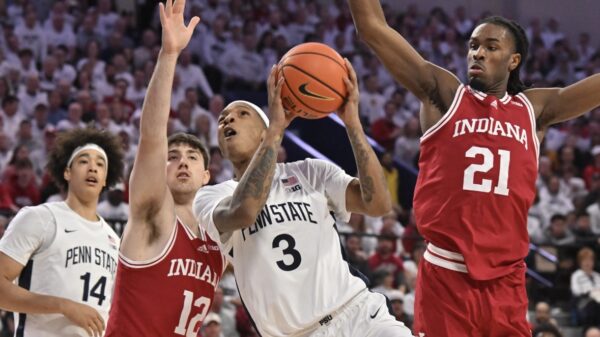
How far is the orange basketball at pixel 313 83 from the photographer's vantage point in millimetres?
4730

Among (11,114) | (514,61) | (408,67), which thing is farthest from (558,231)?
(408,67)

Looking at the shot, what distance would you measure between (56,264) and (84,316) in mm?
451

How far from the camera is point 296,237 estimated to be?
471cm

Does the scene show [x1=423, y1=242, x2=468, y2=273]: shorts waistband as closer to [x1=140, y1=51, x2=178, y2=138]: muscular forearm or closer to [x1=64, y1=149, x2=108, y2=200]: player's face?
[x1=140, y1=51, x2=178, y2=138]: muscular forearm

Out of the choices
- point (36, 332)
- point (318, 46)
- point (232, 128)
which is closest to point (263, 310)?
point (232, 128)

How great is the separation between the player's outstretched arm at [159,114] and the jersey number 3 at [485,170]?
54.6 inches

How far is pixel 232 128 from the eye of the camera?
16.5ft

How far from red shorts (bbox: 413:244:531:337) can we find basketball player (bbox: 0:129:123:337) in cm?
187

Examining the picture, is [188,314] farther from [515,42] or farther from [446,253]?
[515,42]

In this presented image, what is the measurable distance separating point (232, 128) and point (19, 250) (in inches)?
59.8

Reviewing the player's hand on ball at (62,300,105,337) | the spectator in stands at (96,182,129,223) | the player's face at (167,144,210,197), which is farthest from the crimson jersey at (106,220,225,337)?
the spectator in stands at (96,182,129,223)

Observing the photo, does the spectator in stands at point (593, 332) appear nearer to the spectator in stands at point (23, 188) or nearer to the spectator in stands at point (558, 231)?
the spectator in stands at point (558, 231)

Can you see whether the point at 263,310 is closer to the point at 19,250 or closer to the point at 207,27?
the point at 19,250

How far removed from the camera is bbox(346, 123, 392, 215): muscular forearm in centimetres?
477
